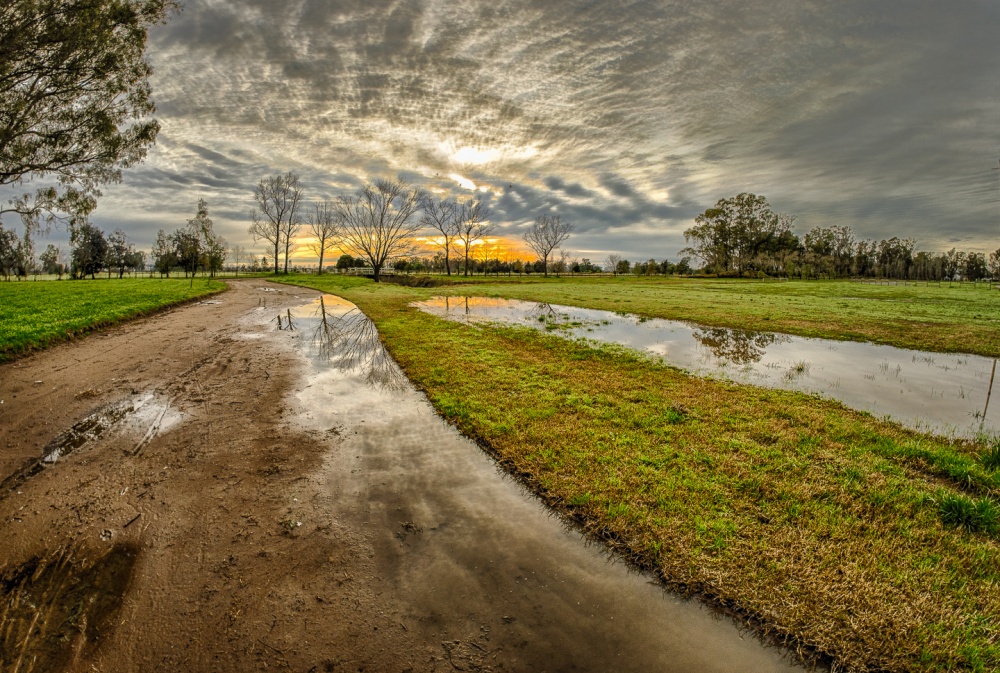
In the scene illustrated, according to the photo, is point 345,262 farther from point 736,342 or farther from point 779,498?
point 779,498

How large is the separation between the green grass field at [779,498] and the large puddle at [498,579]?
353 millimetres

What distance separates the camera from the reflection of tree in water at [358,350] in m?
9.10

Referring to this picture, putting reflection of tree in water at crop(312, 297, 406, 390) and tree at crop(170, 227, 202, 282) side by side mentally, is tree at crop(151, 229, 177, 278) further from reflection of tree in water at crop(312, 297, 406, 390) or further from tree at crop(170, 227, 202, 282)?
reflection of tree in water at crop(312, 297, 406, 390)

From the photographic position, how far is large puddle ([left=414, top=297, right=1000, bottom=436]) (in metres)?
7.55

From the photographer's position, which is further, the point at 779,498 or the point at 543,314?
the point at 543,314

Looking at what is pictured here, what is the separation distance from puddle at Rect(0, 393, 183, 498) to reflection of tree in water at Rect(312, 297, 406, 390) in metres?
3.55

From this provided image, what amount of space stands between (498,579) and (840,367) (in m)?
12.4

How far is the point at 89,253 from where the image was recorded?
245 feet

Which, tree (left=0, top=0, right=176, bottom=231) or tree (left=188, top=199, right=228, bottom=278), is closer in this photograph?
tree (left=0, top=0, right=176, bottom=231)

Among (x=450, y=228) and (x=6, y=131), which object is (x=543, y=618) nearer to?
(x=6, y=131)

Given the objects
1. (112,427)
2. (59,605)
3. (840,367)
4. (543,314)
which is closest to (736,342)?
(840,367)

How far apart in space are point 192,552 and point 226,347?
10.2 meters

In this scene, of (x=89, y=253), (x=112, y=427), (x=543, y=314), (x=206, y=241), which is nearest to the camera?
(x=112, y=427)

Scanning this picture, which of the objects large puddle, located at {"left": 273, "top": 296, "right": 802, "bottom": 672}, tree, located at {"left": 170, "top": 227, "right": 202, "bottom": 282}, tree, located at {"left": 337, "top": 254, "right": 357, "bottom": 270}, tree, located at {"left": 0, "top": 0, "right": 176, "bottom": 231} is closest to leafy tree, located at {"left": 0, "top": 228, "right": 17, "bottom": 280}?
tree, located at {"left": 170, "top": 227, "right": 202, "bottom": 282}
